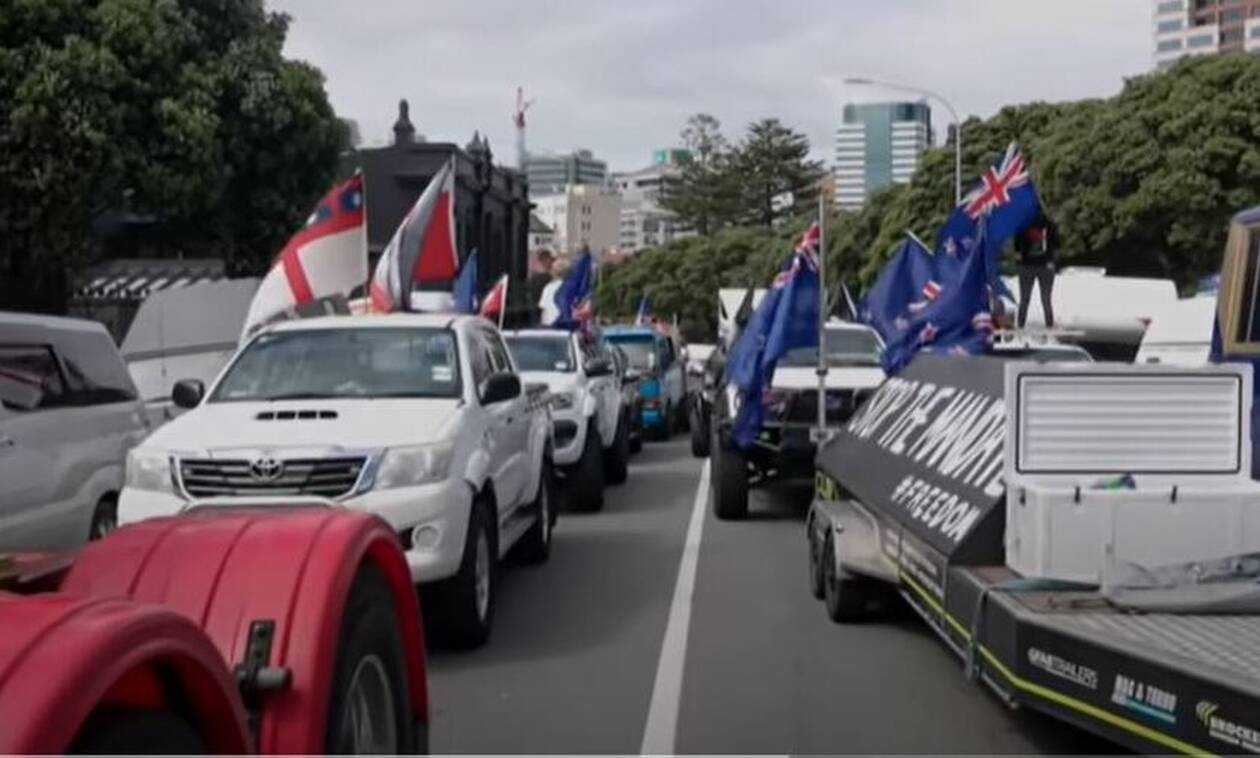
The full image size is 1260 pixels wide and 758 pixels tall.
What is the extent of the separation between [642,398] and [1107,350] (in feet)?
26.2

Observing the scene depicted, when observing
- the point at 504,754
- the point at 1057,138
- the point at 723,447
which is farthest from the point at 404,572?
the point at 1057,138

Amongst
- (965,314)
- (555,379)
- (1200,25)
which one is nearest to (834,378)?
(965,314)

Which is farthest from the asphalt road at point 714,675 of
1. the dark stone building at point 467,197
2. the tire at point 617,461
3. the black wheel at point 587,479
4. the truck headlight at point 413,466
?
the dark stone building at point 467,197

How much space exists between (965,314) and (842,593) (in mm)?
3730

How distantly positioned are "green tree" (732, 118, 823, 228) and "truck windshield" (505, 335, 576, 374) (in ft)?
242

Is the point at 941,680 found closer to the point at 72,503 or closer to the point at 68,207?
the point at 72,503

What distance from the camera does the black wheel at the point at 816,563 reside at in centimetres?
1038

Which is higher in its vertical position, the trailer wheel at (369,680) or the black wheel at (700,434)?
the trailer wheel at (369,680)

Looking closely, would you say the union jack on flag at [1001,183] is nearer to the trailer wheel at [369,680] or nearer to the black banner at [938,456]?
the black banner at [938,456]

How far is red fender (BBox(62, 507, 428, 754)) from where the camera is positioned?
4.29 metres

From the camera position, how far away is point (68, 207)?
23609 millimetres

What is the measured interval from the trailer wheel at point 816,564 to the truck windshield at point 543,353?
268 inches

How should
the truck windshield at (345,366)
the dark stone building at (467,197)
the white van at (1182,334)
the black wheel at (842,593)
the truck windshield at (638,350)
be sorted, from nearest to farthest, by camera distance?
1. the black wheel at (842,593)
2. the truck windshield at (345,366)
3. the white van at (1182,334)
4. the truck windshield at (638,350)
5. the dark stone building at (467,197)

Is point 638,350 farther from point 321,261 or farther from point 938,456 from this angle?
point 938,456
